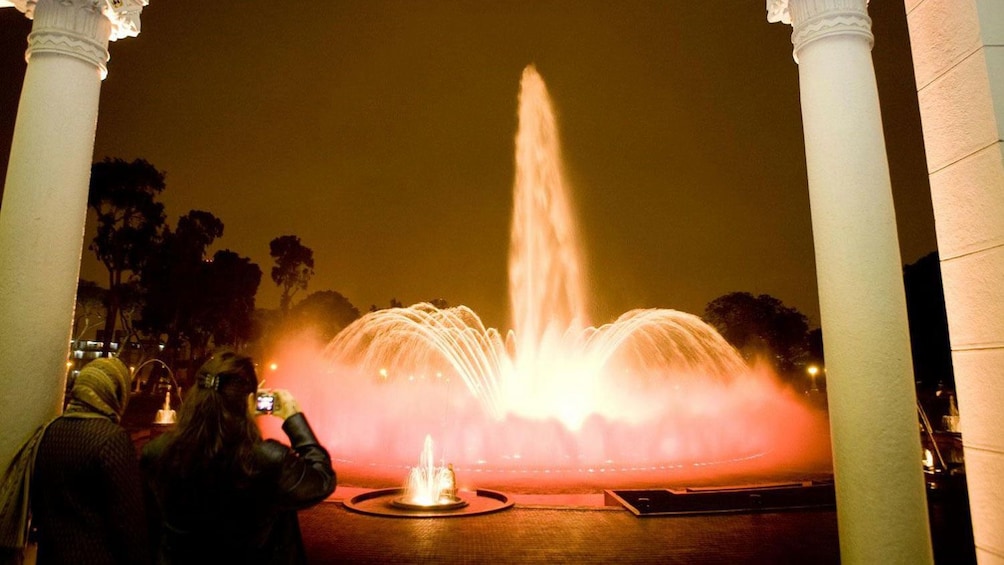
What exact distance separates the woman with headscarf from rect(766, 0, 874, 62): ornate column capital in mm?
5735

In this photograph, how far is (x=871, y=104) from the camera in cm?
517

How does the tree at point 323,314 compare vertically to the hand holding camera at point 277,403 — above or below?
above

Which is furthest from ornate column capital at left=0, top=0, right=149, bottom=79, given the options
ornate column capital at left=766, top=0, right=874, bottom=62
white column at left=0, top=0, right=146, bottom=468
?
ornate column capital at left=766, top=0, right=874, bottom=62

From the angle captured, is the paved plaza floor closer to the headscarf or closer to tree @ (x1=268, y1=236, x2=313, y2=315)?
the headscarf

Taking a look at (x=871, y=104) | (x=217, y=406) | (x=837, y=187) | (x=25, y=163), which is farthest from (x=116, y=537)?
(x=871, y=104)

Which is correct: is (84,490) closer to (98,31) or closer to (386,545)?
(98,31)

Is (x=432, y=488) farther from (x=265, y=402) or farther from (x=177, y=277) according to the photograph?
(x=177, y=277)

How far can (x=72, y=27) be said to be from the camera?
5652 mm

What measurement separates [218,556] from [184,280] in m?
47.8

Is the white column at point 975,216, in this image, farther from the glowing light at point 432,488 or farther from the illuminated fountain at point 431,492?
the glowing light at point 432,488

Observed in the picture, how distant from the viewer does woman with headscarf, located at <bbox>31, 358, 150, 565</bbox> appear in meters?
3.27

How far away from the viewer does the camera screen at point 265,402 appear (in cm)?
323

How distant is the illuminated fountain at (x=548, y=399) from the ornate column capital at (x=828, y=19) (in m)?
10.6

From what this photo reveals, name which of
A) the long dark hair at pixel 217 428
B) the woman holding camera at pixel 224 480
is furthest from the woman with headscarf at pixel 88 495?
the long dark hair at pixel 217 428
